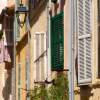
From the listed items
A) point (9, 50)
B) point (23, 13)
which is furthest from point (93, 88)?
point (9, 50)

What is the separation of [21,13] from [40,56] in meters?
Answer: 2.91

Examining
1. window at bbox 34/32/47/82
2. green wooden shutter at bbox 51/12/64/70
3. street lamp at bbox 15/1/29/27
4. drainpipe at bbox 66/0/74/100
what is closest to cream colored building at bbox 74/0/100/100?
drainpipe at bbox 66/0/74/100

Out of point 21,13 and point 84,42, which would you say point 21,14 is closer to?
point 21,13

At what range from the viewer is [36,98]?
746 inches

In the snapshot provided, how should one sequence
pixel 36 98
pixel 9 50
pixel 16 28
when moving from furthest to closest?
pixel 9 50
pixel 16 28
pixel 36 98

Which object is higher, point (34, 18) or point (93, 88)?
point (34, 18)

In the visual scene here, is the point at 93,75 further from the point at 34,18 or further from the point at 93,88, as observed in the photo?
the point at 34,18

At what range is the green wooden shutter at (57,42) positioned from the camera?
54.6 feet

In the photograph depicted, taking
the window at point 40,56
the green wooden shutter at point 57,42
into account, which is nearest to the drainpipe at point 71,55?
the green wooden shutter at point 57,42

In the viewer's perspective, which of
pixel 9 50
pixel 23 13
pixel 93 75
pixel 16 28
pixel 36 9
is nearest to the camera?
pixel 93 75

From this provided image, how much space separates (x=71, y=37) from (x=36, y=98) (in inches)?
178

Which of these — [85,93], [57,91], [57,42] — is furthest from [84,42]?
[57,42]

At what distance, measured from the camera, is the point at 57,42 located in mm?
16969

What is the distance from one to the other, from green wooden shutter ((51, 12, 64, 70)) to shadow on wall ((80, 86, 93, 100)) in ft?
6.95
